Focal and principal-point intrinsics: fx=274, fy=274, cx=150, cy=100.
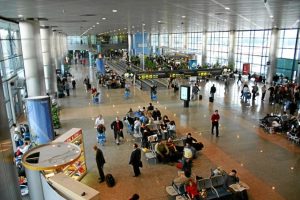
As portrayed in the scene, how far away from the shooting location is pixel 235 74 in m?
38.2

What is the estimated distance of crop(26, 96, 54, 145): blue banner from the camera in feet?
40.7

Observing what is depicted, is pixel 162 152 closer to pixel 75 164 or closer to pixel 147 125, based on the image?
pixel 147 125

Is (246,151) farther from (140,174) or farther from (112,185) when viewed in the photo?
(112,185)

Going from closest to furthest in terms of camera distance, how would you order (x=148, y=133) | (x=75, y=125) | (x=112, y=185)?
(x=112, y=185), (x=148, y=133), (x=75, y=125)

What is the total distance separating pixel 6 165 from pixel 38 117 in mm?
7925

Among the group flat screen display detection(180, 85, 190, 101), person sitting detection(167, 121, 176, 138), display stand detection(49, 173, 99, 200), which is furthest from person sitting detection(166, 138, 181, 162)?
flat screen display detection(180, 85, 190, 101)

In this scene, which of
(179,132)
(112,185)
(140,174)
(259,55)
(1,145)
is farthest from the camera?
(259,55)

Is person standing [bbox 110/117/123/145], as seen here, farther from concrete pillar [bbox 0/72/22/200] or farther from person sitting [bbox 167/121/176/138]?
concrete pillar [bbox 0/72/22/200]

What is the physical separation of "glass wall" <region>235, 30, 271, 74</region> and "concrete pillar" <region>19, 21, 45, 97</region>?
2691 cm

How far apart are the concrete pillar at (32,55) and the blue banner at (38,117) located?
4852 mm

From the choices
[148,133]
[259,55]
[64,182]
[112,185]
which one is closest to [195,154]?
[148,133]

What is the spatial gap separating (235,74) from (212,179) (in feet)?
103

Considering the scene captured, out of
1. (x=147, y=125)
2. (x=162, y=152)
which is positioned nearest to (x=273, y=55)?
(x=147, y=125)

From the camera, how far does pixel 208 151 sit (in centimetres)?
1274
